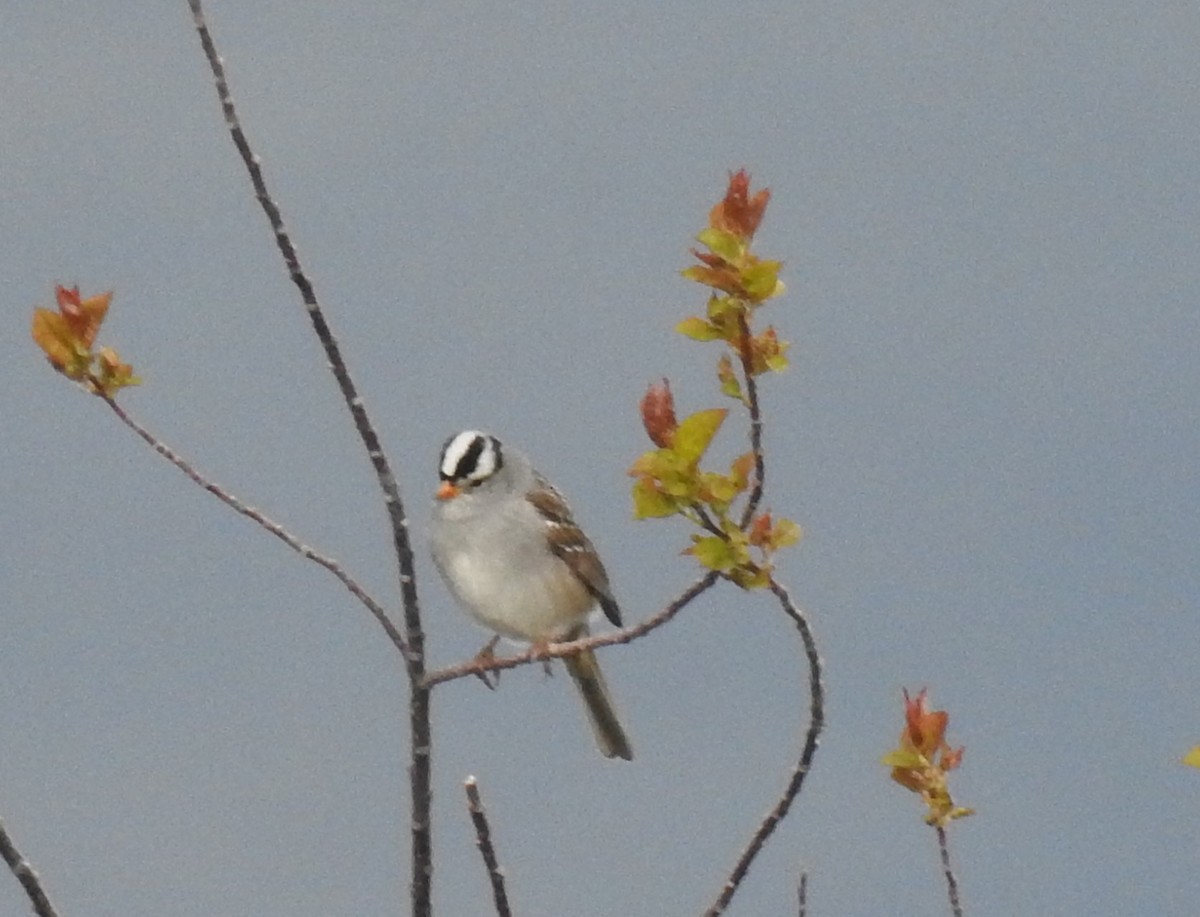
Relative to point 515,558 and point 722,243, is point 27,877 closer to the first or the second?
point 722,243

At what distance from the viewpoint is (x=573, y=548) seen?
8.91m

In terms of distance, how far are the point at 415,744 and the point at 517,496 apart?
12.8 ft

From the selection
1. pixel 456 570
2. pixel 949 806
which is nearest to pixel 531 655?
pixel 949 806

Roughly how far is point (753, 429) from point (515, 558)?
4635 mm

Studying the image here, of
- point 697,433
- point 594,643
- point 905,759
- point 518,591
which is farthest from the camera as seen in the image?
point 518,591

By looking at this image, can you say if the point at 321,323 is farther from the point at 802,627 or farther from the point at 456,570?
the point at 456,570

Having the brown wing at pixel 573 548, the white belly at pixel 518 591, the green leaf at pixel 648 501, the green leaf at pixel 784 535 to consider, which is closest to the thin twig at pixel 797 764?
the green leaf at pixel 784 535

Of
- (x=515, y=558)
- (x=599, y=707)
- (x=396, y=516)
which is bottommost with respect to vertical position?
(x=396, y=516)

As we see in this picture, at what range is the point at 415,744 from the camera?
5051 mm

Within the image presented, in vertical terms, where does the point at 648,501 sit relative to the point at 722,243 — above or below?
below

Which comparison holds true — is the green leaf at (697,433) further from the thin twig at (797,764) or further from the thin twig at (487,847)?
the thin twig at (487,847)

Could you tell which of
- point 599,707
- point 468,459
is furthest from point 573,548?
point 599,707

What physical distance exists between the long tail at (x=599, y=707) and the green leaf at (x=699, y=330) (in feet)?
15.8

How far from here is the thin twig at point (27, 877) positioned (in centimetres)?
454
